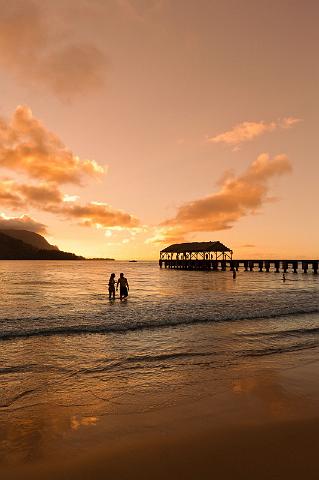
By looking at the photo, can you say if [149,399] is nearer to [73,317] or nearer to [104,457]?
[104,457]

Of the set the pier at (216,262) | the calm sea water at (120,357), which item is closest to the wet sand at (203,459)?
the calm sea water at (120,357)

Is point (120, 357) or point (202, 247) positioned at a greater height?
point (202, 247)

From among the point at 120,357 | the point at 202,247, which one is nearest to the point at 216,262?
the point at 202,247

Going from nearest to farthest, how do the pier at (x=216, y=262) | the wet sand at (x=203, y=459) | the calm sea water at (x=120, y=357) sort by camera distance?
the wet sand at (x=203, y=459) < the calm sea water at (x=120, y=357) < the pier at (x=216, y=262)

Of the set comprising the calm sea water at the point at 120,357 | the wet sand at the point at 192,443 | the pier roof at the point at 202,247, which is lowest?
the calm sea water at the point at 120,357

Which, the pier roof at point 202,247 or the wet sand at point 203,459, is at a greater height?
the pier roof at point 202,247

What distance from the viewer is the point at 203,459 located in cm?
418

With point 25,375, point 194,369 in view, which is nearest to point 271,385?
point 194,369

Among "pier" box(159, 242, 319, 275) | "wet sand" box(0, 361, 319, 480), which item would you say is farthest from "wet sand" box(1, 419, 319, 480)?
"pier" box(159, 242, 319, 275)

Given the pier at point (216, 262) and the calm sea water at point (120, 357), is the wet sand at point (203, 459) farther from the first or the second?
the pier at point (216, 262)

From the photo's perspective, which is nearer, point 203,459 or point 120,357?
point 203,459

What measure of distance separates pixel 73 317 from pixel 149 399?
11876 millimetres

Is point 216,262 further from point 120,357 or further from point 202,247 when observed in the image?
point 120,357

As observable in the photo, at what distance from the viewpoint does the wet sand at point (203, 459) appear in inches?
151
